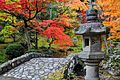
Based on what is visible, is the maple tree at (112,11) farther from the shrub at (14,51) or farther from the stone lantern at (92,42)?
the shrub at (14,51)

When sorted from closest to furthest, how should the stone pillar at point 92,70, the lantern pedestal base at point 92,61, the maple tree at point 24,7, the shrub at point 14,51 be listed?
the lantern pedestal base at point 92,61, the stone pillar at point 92,70, the maple tree at point 24,7, the shrub at point 14,51

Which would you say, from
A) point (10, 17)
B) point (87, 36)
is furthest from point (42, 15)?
point (87, 36)

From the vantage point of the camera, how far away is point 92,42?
27.5 ft

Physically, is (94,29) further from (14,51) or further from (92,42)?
(14,51)

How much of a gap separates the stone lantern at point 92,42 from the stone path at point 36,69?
4585mm

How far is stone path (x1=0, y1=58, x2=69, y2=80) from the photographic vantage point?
42.3 ft

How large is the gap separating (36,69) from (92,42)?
19.6ft

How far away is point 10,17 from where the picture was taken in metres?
17.6

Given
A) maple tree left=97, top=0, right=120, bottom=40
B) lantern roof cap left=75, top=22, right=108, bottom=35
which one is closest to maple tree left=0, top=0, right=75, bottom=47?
maple tree left=97, top=0, right=120, bottom=40

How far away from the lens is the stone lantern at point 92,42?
8.00 meters

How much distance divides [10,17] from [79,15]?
10224mm

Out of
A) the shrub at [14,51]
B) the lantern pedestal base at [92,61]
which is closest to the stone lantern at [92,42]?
the lantern pedestal base at [92,61]

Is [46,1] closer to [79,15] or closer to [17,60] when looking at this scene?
[17,60]

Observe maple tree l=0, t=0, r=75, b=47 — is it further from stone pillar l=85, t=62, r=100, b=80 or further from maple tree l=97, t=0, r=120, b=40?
stone pillar l=85, t=62, r=100, b=80
